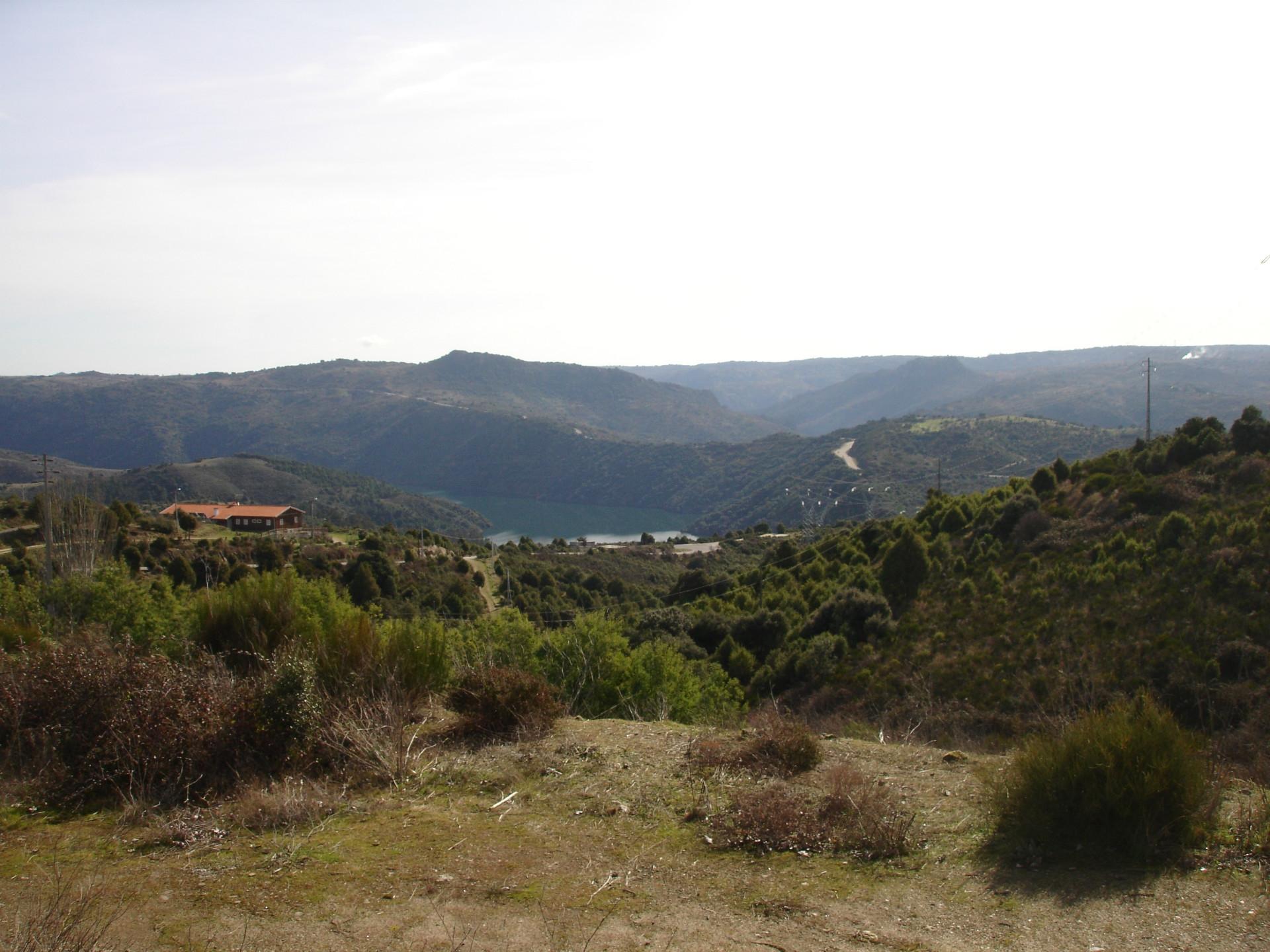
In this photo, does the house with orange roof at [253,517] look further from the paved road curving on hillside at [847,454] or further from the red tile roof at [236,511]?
the paved road curving on hillside at [847,454]

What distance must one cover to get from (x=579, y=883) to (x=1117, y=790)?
331 centimetres

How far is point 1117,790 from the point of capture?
4.85 m

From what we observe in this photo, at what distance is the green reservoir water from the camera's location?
403ft

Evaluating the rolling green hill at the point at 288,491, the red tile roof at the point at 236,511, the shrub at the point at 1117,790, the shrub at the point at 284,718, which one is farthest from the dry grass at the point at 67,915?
the rolling green hill at the point at 288,491

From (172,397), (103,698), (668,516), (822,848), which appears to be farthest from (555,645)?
(172,397)

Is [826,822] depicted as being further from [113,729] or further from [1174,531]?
[1174,531]

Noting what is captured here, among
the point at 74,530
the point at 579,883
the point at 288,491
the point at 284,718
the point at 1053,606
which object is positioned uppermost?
the point at 284,718

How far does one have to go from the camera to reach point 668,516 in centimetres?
14262

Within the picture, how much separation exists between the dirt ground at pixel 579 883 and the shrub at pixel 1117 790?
Answer: 21 centimetres

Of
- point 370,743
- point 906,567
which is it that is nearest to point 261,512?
point 906,567

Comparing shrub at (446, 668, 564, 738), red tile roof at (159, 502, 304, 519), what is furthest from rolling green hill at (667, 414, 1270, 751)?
red tile roof at (159, 502, 304, 519)

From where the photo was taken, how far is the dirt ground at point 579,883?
4.07 metres

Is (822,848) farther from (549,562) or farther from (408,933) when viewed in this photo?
(549,562)

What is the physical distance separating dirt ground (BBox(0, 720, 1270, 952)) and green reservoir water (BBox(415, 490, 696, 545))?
10409 cm
